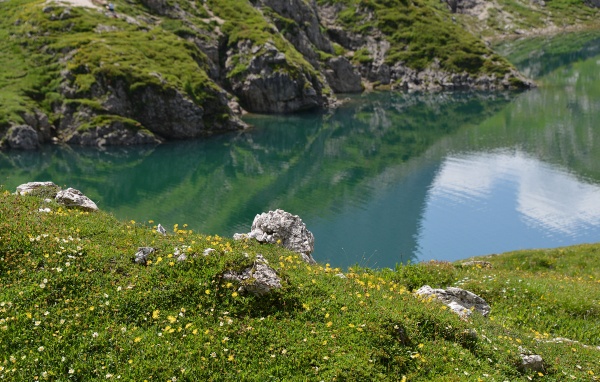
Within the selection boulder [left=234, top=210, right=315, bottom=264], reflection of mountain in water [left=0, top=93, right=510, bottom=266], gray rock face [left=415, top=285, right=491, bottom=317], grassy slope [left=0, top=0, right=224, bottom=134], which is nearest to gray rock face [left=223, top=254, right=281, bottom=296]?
gray rock face [left=415, top=285, right=491, bottom=317]

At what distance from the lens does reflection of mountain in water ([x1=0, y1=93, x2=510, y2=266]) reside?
70938 millimetres

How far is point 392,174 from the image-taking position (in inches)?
3890

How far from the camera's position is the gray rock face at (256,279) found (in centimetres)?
1683

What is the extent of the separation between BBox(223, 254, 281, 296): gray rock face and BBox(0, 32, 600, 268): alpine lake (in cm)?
2462

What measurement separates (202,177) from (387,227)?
40.5m

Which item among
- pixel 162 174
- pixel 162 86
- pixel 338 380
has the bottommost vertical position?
pixel 162 174

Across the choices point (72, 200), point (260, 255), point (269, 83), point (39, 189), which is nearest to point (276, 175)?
point (269, 83)

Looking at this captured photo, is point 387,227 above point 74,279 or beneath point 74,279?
beneath

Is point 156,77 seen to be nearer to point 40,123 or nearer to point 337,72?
point 40,123

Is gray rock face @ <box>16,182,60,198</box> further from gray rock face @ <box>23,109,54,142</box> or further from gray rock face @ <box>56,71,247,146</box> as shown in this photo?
gray rock face @ <box>23,109,54,142</box>

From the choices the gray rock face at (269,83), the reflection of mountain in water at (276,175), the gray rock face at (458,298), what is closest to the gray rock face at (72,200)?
the gray rock face at (458,298)

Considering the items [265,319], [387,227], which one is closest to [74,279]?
[265,319]

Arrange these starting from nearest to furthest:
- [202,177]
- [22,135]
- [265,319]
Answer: [265,319] → [202,177] → [22,135]

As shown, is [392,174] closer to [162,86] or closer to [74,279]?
[162,86]
